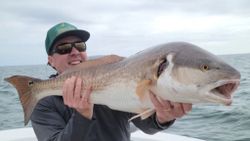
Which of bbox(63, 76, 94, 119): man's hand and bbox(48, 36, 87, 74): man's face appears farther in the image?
bbox(48, 36, 87, 74): man's face

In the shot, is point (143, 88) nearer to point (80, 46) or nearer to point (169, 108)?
point (169, 108)

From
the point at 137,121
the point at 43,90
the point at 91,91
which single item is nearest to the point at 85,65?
the point at 91,91

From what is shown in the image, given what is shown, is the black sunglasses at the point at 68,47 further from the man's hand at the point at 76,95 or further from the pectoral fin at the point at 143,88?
the pectoral fin at the point at 143,88

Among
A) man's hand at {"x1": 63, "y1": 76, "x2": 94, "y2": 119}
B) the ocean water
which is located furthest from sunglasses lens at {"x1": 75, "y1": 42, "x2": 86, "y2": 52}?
the ocean water

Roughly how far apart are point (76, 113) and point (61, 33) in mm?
1022

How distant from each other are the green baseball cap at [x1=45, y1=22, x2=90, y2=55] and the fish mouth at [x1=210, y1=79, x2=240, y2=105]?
1978 mm

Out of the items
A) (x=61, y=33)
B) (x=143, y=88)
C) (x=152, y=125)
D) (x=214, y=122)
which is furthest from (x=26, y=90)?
(x=214, y=122)

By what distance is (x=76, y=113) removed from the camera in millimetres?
3330

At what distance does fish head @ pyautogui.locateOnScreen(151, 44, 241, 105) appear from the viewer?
2400 mm

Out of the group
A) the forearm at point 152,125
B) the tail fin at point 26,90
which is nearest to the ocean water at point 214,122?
the forearm at point 152,125

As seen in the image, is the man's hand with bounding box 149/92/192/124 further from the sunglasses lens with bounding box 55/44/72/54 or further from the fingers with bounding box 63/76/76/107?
the sunglasses lens with bounding box 55/44/72/54

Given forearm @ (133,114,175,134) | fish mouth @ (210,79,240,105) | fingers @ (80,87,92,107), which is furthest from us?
forearm @ (133,114,175,134)

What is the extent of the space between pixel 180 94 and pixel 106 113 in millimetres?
1339

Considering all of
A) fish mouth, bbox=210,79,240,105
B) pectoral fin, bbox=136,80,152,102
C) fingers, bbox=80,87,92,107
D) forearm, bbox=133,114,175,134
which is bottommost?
forearm, bbox=133,114,175,134
